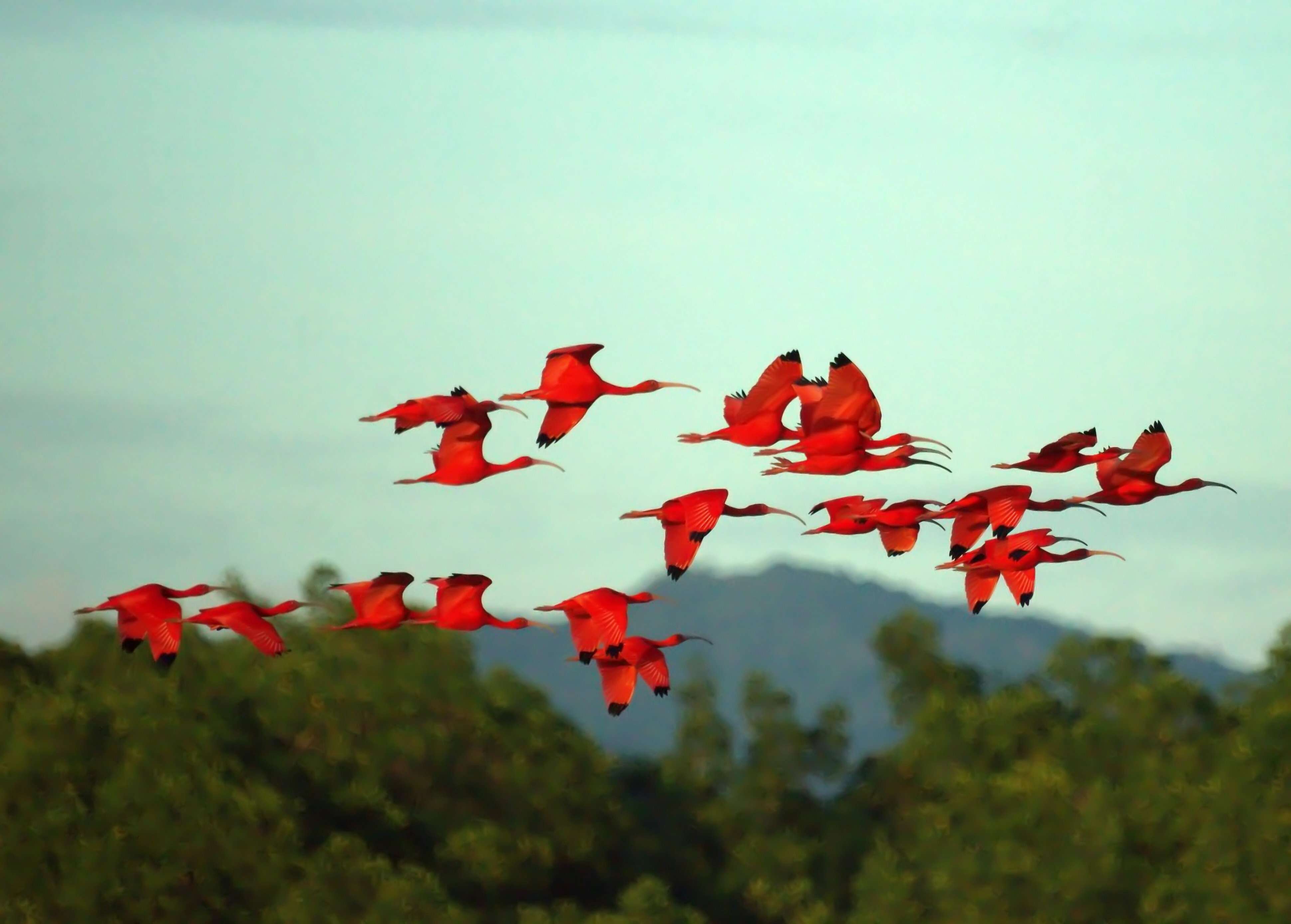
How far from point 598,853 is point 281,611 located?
134 ft

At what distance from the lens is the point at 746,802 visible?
70.9 m

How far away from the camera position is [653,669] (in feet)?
64.6

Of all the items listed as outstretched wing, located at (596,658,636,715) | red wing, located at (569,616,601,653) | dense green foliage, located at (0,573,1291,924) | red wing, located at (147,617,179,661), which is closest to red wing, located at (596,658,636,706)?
outstretched wing, located at (596,658,636,715)

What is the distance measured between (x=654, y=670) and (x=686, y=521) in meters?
1.35

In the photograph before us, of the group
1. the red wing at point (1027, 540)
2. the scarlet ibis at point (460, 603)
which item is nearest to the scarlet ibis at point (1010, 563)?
the red wing at point (1027, 540)

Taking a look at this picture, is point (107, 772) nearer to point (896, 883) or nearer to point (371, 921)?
point (371, 921)

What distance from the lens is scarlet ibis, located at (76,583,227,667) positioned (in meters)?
18.5

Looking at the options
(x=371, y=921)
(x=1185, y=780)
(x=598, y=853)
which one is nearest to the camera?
(x=371, y=921)

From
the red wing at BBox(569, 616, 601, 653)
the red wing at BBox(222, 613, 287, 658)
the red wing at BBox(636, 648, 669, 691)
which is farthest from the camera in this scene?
the red wing at BBox(636, 648, 669, 691)

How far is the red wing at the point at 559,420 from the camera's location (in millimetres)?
20578

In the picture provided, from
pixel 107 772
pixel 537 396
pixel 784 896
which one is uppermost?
pixel 537 396

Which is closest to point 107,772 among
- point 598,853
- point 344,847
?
point 344,847

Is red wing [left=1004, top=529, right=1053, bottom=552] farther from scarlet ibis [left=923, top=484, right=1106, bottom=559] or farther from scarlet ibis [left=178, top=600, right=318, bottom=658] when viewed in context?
scarlet ibis [left=178, top=600, right=318, bottom=658]

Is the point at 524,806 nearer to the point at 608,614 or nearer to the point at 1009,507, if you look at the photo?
the point at 1009,507
